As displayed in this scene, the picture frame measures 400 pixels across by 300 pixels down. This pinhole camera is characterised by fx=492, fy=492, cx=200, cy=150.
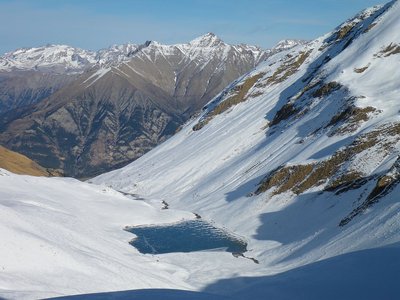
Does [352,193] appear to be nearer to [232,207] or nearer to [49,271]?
[232,207]

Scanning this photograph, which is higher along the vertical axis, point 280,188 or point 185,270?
point 280,188

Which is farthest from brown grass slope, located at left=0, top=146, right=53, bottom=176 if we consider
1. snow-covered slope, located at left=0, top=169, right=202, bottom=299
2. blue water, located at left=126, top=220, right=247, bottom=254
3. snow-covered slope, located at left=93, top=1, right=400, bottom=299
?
blue water, located at left=126, top=220, right=247, bottom=254

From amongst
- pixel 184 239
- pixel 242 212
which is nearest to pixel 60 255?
pixel 184 239

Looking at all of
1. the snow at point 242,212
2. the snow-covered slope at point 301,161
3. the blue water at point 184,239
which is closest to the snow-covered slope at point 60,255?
the snow at point 242,212

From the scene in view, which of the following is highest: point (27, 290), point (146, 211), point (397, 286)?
point (397, 286)

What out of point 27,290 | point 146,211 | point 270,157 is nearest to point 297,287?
point 27,290

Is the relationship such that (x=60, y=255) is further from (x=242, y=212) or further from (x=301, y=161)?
(x=301, y=161)
